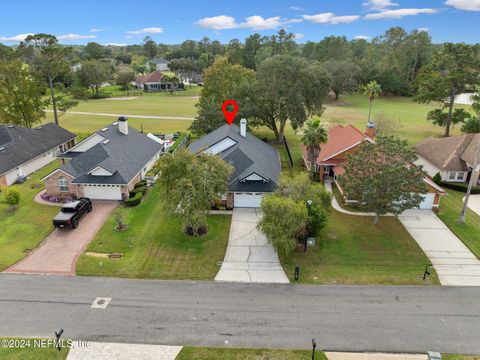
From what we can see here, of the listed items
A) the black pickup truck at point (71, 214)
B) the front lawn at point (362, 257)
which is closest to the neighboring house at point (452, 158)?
the front lawn at point (362, 257)

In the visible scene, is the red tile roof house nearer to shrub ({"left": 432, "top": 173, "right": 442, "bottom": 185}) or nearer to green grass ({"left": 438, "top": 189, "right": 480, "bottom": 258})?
shrub ({"left": 432, "top": 173, "right": 442, "bottom": 185})

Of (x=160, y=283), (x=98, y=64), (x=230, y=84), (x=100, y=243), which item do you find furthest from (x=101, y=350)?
(x=98, y=64)

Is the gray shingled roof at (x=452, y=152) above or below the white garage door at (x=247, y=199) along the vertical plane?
above

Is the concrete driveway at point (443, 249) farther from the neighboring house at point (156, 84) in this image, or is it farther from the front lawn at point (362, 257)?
the neighboring house at point (156, 84)

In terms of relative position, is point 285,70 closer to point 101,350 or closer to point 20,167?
point 20,167

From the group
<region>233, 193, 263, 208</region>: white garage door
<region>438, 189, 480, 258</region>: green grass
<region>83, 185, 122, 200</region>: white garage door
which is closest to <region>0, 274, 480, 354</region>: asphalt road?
<region>438, 189, 480, 258</region>: green grass

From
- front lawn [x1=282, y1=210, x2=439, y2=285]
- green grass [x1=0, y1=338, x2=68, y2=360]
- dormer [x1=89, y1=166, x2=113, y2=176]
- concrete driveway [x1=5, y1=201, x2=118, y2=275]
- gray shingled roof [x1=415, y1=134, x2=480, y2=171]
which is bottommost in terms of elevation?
green grass [x1=0, y1=338, x2=68, y2=360]

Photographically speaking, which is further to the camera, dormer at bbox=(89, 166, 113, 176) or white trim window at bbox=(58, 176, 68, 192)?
white trim window at bbox=(58, 176, 68, 192)

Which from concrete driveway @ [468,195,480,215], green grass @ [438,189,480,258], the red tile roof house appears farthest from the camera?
the red tile roof house
